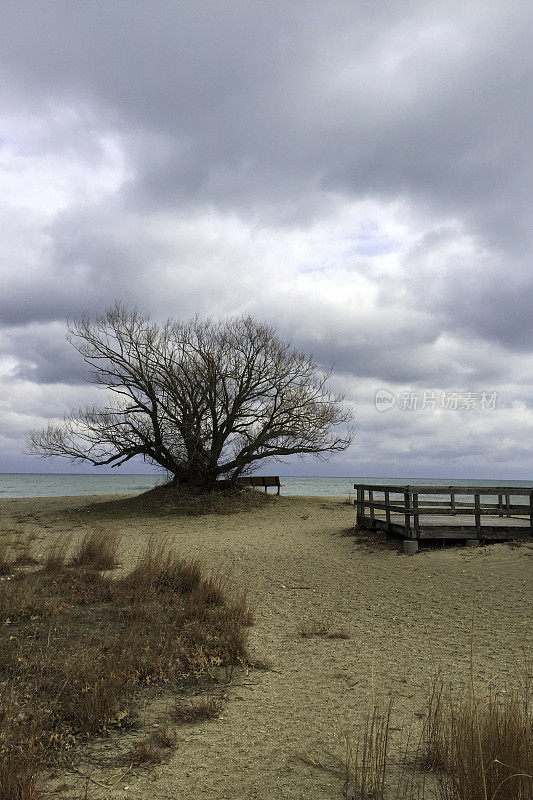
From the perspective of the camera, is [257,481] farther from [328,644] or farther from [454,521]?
[328,644]

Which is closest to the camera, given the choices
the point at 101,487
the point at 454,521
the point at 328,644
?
the point at 328,644

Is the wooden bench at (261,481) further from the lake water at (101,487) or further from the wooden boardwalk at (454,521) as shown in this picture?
the wooden boardwalk at (454,521)

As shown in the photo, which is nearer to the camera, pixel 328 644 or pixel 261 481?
pixel 328 644

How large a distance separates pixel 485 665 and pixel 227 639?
3.24m

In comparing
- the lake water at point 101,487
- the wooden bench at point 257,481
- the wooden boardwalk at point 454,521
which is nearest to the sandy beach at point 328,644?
the wooden boardwalk at point 454,521

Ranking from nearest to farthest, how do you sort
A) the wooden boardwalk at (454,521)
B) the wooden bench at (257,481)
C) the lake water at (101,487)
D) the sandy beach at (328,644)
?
the sandy beach at (328,644), the wooden boardwalk at (454,521), the wooden bench at (257,481), the lake water at (101,487)

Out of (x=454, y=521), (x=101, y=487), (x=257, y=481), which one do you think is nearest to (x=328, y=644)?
(x=454, y=521)

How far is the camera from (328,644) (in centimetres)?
777

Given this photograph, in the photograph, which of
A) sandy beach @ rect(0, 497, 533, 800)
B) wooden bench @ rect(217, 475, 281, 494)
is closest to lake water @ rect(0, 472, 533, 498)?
wooden bench @ rect(217, 475, 281, 494)

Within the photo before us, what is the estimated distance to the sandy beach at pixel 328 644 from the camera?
4.41 m

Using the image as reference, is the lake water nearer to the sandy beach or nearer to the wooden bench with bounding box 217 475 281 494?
the wooden bench with bounding box 217 475 281 494

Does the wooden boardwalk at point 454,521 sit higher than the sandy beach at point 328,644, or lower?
higher

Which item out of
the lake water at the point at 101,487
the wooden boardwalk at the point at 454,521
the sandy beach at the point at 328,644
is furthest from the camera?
the lake water at the point at 101,487

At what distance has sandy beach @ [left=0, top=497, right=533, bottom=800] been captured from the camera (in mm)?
4410
